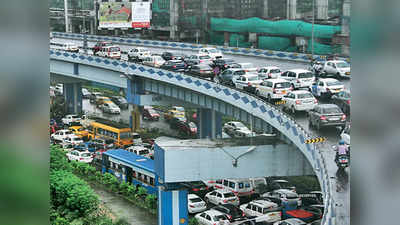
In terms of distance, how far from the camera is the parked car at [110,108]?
25656 mm

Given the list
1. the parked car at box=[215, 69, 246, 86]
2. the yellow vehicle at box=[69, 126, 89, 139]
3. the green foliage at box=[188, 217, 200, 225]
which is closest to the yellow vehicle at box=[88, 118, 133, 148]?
the yellow vehicle at box=[69, 126, 89, 139]

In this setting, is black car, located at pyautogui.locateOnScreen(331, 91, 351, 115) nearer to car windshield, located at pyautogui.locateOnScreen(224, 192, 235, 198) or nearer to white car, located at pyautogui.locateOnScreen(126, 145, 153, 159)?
car windshield, located at pyautogui.locateOnScreen(224, 192, 235, 198)

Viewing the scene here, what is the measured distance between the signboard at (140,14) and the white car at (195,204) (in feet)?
34.5

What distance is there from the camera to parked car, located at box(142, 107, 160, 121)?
23.9 meters

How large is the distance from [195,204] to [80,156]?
611cm

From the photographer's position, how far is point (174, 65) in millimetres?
19609

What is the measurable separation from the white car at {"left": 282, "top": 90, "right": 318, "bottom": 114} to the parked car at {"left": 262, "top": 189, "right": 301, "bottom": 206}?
2052 mm

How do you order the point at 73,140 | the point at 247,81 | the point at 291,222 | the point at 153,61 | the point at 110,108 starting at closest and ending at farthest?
the point at 291,222, the point at 247,81, the point at 153,61, the point at 73,140, the point at 110,108

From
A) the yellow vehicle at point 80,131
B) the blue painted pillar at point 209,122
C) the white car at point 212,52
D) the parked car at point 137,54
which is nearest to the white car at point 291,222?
the blue painted pillar at point 209,122

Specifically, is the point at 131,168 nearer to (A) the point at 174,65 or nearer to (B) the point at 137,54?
(A) the point at 174,65

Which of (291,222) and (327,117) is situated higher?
(327,117)

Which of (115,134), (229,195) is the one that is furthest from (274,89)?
(115,134)

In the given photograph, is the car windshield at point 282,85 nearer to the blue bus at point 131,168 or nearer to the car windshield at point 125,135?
the blue bus at point 131,168
